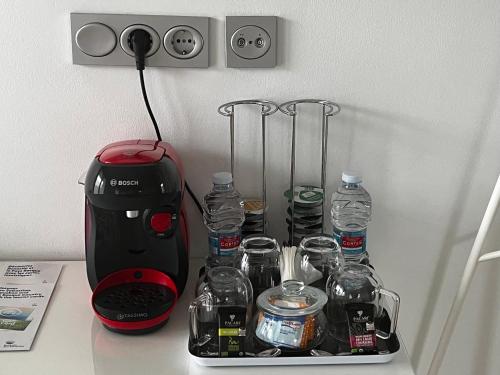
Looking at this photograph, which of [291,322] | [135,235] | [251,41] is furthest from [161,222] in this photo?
[251,41]

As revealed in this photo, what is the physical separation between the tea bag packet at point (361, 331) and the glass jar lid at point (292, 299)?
55 mm

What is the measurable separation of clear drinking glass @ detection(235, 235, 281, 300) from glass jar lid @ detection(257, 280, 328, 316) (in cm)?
7

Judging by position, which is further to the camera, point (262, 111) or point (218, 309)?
point (262, 111)

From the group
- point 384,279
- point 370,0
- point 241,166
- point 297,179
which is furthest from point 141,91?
point 384,279

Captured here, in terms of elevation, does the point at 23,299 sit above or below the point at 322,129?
below

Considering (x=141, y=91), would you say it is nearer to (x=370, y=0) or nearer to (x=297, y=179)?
(x=297, y=179)

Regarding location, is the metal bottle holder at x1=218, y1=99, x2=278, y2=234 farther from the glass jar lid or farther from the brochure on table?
the brochure on table

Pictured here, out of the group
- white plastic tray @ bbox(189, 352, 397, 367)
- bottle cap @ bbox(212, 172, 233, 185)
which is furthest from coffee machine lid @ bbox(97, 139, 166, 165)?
white plastic tray @ bbox(189, 352, 397, 367)

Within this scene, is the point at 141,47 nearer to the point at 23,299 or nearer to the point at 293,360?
the point at 23,299

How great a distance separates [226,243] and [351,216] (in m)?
0.27

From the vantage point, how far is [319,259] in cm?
122

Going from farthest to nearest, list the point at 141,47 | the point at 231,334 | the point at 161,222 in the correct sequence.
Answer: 1. the point at 141,47
2. the point at 161,222
3. the point at 231,334

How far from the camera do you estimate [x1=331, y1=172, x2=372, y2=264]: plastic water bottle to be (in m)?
1.26

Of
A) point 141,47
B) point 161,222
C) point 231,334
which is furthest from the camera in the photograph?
point 141,47
